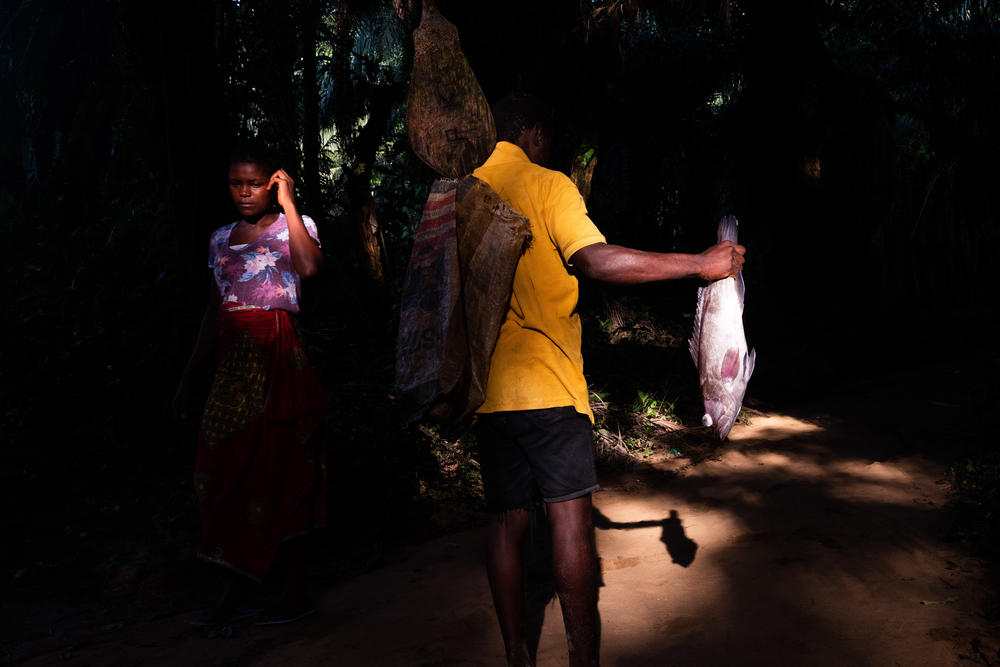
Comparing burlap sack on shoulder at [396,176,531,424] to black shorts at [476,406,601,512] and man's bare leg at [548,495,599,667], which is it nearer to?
black shorts at [476,406,601,512]

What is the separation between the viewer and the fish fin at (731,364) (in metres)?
2.33

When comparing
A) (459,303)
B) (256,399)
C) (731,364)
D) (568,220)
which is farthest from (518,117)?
(256,399)

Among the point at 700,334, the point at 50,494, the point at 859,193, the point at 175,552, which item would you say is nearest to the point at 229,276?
the point at 700,334

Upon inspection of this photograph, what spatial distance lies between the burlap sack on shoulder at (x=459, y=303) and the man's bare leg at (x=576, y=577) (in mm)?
400

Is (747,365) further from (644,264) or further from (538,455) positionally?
(538,455)

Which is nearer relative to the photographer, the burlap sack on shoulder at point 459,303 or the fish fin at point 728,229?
the burlap sack on shoulder at point 459,303

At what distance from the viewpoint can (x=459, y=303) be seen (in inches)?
85.0

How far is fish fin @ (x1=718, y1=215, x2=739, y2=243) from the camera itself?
230 centimetres

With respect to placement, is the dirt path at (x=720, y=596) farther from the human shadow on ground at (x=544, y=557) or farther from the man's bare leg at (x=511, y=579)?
the man's bare leg at (x=511, y=579)

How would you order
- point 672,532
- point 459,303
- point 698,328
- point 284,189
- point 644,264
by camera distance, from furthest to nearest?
point 672,532, point 284,189, point 698,328, point 459,303, point 644,264

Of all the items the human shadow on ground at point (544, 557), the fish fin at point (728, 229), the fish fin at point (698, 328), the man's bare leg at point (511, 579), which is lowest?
the human shadow on ground at point (544, 557)

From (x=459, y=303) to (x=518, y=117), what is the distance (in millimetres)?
595

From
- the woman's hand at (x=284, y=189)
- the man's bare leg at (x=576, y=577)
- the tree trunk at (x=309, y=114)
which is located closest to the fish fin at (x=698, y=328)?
the man's bare leg at (x=576, y=577)

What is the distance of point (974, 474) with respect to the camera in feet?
11.8
